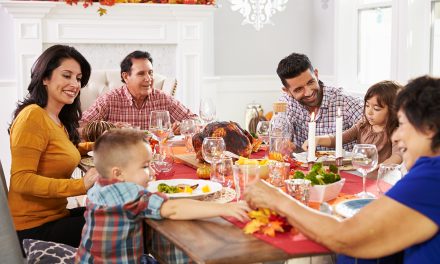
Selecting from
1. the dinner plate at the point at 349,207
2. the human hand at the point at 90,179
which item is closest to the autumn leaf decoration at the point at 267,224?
the dinner plate at the point at 349,207

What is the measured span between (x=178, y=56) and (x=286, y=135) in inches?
134

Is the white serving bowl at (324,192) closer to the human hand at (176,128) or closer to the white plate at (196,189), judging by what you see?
the white plate at (196,189)

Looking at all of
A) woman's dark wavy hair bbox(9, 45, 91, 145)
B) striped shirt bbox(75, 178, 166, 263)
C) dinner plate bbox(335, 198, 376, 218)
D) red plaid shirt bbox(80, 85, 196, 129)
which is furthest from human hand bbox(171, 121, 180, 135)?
dinner plate bbox(335, 198, 376, 218)

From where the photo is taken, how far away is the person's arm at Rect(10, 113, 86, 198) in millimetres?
2604

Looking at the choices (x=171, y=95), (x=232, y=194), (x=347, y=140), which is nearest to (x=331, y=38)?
(x=171, y=95)

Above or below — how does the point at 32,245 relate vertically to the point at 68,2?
below

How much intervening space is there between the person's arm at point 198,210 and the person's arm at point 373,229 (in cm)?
23

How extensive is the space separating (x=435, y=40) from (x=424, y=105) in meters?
3.66

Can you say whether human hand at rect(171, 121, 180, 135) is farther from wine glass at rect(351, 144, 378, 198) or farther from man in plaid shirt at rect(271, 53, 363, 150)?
wine glass at rect(351, 144, 378, 198)

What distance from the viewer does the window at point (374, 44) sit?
220 inches

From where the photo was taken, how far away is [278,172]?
224 centimetres

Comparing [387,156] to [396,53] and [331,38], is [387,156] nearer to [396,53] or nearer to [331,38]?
[396,53]

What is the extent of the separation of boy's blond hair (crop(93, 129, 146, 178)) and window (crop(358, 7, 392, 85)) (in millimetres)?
3915

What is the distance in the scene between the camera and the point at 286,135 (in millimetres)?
2816
